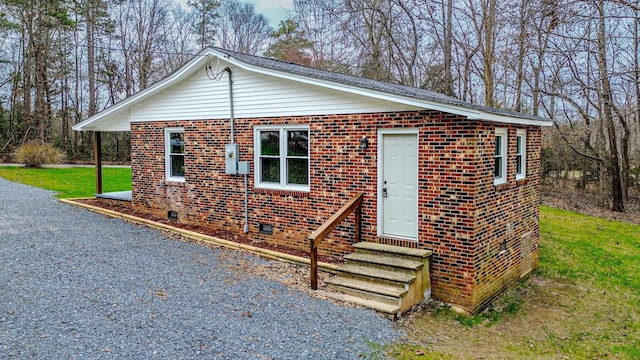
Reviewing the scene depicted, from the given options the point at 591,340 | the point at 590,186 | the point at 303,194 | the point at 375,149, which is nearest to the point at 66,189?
the point at 303,194

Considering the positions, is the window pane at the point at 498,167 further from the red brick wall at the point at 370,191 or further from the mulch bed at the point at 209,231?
the mulch bed at the point at 209,231

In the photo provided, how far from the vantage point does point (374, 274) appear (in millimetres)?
7340

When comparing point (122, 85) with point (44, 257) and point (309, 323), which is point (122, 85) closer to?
point (44, 257)

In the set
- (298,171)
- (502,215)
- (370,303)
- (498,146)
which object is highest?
(498,146)

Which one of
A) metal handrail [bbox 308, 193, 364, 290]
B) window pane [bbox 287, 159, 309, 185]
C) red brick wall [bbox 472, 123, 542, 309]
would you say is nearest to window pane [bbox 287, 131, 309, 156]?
window pane [bbox 287, 159, 309, 185]

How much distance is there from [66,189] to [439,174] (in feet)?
47.3

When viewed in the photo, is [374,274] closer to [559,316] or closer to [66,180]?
[559,316]

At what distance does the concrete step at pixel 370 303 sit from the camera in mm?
6583

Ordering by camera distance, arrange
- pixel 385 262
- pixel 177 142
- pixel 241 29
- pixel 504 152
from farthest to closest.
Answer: pixel 241 29 → pixel 177 142 → pixel 504 152 → pixel 385 262

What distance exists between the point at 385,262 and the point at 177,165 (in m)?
6.30

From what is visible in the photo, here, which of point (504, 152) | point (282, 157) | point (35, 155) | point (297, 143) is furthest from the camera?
point (35, 155)

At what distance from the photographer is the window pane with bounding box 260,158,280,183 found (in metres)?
9.73

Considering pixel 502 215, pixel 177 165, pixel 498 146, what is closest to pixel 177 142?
pixel 177 165

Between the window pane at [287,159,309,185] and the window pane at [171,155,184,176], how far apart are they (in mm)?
3307
